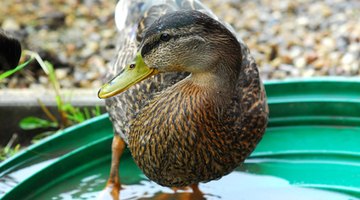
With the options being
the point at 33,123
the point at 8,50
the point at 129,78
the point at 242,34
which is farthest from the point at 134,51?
the point at 242,34

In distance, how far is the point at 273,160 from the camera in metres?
4.15

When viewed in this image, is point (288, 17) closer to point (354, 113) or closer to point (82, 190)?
point (354, 113)

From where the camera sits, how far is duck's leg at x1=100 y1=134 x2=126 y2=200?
12.7ft

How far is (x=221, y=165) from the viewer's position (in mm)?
3289

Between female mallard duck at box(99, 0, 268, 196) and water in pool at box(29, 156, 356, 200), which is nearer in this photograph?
female mallard duck at box(99, 0, 268, 196)

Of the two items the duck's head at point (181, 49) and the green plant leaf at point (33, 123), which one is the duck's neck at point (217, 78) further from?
the green plant leaf at point (33, 123)

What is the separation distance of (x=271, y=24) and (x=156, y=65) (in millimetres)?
3069

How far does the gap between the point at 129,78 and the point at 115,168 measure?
3.13 ft

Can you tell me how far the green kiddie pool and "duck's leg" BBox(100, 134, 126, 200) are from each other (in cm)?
4

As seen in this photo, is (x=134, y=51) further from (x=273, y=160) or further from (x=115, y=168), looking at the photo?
(x=273, y=160)

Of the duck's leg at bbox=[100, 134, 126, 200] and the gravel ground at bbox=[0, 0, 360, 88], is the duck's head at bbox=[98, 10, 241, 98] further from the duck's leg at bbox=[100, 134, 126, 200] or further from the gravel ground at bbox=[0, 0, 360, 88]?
the gravel ground at bbox=[0, 0, 360, 88]

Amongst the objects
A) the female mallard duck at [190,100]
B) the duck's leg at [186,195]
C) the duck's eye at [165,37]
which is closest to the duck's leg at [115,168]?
the duck's leg at [186,195]

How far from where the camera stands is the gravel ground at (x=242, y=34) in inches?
209

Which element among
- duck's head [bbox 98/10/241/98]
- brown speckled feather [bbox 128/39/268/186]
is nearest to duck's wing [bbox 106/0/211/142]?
brown speckled feather [bbox 128/39/268/186]
